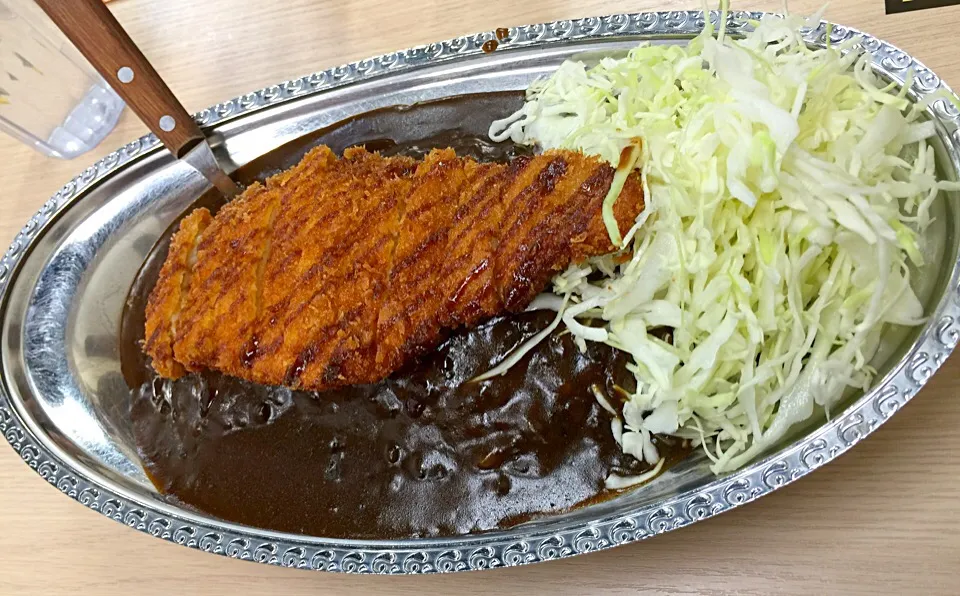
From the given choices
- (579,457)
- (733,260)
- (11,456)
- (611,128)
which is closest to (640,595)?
(579,457)

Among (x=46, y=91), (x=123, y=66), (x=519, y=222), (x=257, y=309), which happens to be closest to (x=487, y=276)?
(x=519, y=222)

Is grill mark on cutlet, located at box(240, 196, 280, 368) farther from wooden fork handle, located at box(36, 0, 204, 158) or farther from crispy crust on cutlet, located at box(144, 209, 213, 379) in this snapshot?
wooden fork handle, located at box(36, 0, 204, 158)

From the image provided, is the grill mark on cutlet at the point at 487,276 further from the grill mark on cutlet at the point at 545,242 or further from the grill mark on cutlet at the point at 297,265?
the grill mark on cutlet at the point at 297,265

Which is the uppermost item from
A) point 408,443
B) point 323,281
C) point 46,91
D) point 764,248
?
point 46,91

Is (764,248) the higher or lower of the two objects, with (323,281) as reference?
lower

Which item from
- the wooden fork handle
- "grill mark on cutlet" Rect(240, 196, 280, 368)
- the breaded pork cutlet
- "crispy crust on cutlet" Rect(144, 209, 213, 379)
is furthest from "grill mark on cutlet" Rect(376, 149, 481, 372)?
the wooden fork handle

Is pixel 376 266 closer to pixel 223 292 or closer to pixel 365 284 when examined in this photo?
A: pixel 365 284
